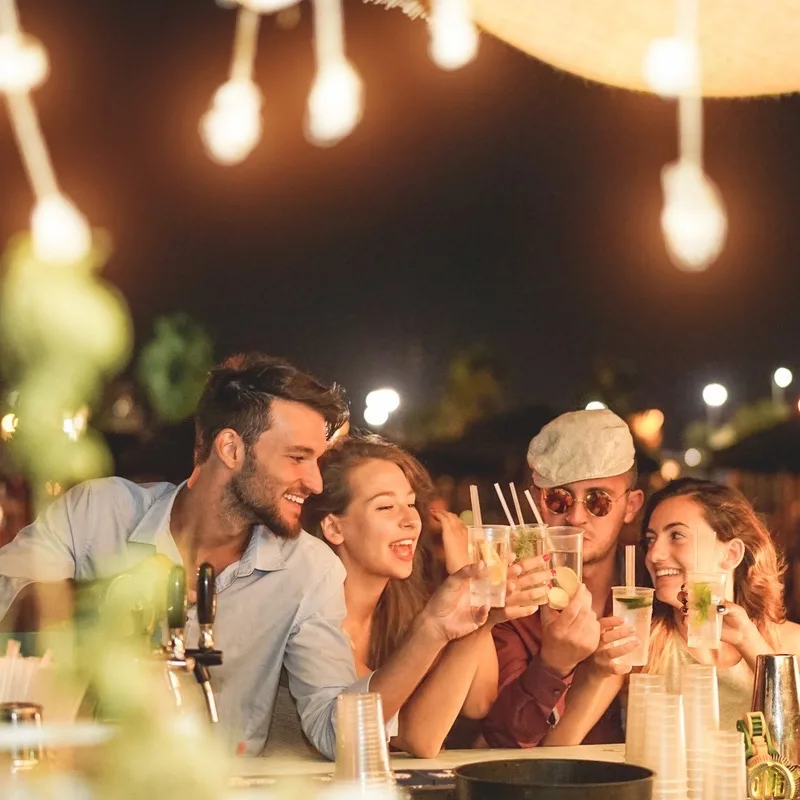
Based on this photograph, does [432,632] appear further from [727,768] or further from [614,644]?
[727,768]

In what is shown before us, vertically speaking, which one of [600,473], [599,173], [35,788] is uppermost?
[599,173]

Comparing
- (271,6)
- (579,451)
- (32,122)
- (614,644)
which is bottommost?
(614,644)

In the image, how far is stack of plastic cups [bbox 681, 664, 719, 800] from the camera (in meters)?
2.20

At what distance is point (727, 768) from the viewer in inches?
83.8

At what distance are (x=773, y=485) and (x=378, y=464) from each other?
381 centimetres

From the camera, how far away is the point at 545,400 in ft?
19.3

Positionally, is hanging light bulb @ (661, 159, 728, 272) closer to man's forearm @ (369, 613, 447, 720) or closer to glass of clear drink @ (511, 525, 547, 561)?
glass of clear drink @ (511, 525, 547, 561)

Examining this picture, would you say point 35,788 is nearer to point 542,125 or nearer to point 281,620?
point 281,620

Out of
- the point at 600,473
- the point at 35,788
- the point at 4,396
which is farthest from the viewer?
the point at 4,396

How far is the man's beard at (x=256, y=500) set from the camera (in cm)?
323

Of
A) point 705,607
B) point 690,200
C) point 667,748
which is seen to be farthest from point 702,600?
point 690,200

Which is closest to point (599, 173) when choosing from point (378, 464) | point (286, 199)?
point (286, 199)

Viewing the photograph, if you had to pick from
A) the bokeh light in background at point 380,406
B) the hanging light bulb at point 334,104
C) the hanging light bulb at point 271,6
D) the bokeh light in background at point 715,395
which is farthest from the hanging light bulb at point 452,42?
the bokeh light in background at point 715,395

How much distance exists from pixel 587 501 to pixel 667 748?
4.37 feet
